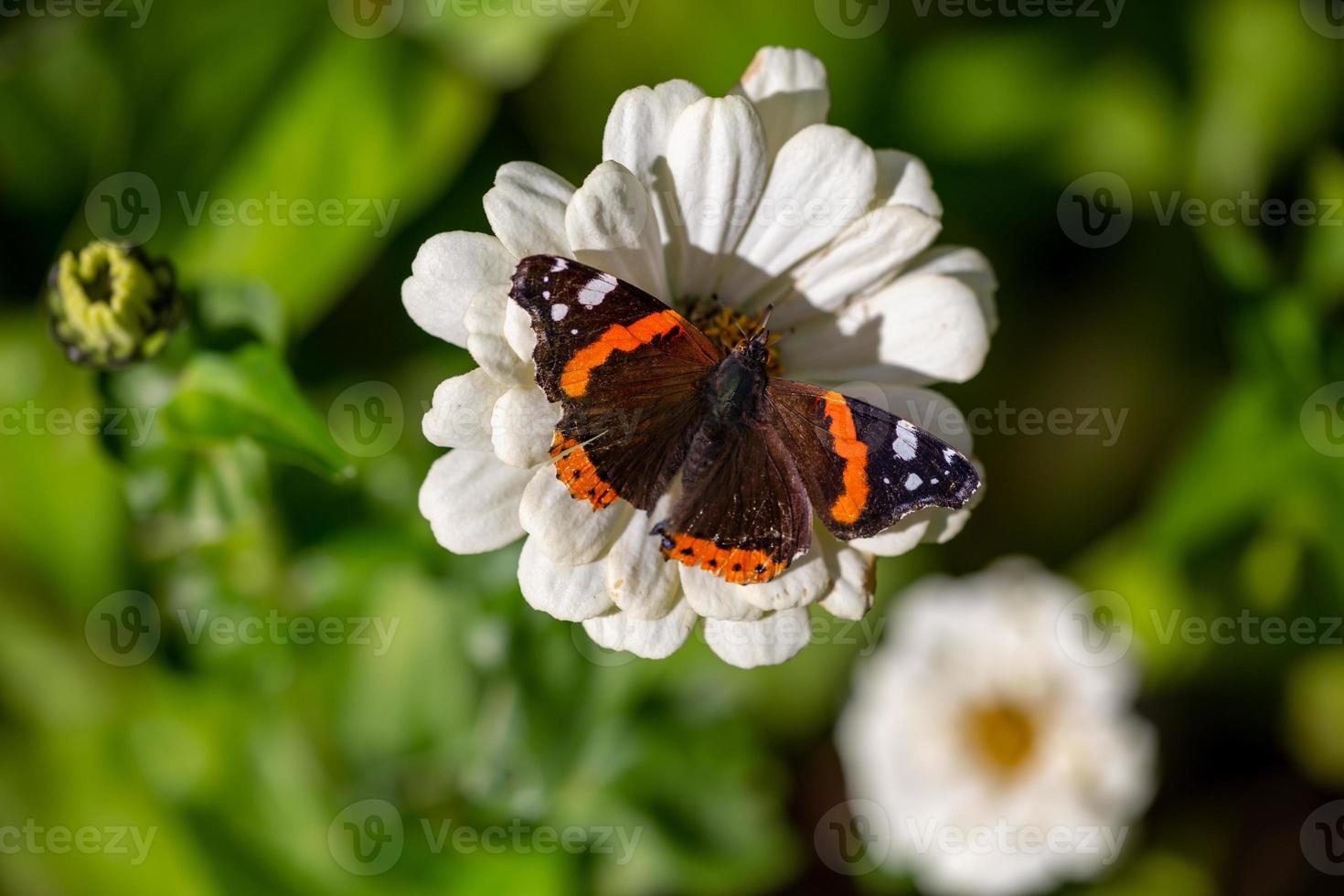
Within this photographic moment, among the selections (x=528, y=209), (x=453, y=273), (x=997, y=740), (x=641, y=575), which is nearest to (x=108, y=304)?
(x=453, y=273)

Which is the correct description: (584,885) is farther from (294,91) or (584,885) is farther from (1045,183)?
(1045,183)

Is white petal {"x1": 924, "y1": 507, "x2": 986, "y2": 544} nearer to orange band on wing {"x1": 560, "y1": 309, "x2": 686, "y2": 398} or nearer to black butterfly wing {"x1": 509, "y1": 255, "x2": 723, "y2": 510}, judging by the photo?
black butterfly wing {"x1": 509, "y1": 255, "x2": 723, "y2": 510}

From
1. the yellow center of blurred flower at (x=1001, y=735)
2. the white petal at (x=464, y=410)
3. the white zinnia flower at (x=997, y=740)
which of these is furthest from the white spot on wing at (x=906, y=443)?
the yellow center of blurred flower at (x=1001, y=735)

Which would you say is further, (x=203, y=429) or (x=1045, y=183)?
(x=1045, y=183)

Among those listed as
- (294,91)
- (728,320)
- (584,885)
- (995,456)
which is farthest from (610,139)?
(995,456)

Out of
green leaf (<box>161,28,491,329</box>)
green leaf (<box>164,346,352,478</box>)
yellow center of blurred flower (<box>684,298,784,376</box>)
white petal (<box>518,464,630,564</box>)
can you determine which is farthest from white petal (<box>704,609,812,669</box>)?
green leaf (<box>161,28,491,329</box>)

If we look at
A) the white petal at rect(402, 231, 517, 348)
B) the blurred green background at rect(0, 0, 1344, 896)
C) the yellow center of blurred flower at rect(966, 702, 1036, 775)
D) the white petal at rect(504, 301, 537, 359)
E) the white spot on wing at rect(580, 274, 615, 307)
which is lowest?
the yellow center of blurred flower at rect(966, 702, 1036, 775)

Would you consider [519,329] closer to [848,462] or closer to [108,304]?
[848,462]
